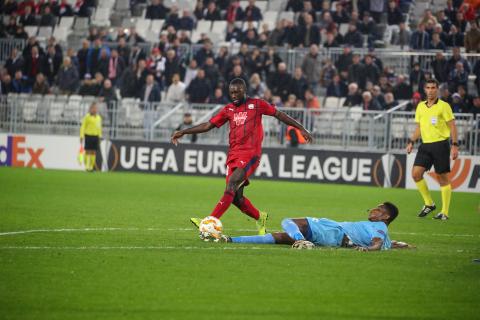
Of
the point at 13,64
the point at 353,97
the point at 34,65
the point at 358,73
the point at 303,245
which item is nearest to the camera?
the point at 303,245

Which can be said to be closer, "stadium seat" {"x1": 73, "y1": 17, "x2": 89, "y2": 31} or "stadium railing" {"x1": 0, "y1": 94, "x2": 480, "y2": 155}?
"stadium railing" {"x1": 0, "y1": 94, "x2": 480, "y2": 155}

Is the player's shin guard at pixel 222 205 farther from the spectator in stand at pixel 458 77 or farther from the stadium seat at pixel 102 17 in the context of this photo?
the stadium seat at pixel 102 17

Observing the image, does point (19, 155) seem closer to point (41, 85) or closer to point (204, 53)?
point (41, 85)

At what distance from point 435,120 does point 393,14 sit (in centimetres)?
1374

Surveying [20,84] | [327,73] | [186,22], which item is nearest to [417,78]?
[327,73]

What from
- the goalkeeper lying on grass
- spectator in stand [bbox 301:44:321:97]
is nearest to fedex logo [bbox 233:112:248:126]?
the goalkeeper lying on grass

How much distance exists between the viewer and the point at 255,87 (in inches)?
1208

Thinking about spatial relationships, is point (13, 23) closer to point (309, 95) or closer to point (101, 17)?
point (101, 17)

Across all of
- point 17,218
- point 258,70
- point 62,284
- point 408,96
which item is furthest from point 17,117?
point 62,284

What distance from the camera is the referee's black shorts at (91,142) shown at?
103 ft

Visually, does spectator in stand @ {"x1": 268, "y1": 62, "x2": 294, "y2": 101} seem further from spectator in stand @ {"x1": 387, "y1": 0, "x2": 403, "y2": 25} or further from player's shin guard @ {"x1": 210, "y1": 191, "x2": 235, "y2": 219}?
player's shin guard @ {"x1": 210, "y1": 191, "x2": 235, "y2": 219}

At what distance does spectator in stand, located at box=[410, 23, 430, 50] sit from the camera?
3019cm

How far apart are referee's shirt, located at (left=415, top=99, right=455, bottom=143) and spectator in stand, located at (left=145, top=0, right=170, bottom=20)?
20424 mm

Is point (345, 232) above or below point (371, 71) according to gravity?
below
